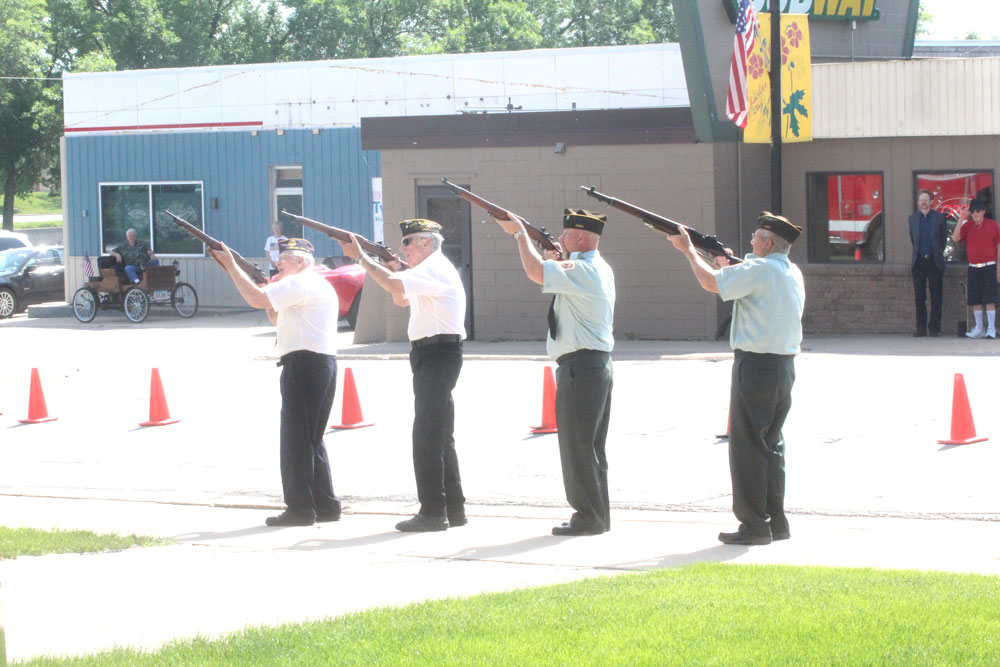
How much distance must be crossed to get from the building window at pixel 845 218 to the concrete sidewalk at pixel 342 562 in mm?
11702

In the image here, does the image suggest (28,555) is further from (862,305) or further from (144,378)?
(862,305)

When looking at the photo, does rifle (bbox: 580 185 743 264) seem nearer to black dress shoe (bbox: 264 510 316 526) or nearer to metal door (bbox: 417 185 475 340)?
black dress shoe (bbox: 264 510 316 526)

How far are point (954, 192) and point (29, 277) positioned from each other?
20.9m

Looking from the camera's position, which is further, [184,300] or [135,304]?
[184,300]

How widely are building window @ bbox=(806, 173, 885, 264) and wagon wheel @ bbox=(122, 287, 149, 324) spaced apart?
13.6 m

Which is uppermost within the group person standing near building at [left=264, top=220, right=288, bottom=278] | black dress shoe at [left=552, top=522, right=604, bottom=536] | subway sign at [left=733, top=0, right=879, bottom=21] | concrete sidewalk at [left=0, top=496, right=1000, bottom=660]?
subway sign at [left=733, top=0, right=879, bottom=21]

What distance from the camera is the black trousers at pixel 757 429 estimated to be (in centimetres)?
727

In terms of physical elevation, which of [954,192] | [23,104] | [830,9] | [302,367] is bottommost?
[302,367]

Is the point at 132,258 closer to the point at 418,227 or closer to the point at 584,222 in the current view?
the point at 418,227

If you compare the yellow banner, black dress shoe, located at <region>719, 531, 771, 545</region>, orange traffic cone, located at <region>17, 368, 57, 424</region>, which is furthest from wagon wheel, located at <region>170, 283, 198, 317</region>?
black dress shoe, located at <region>719, 531, 771, 545</region>

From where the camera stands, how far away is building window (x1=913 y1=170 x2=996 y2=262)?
18422 millimetres

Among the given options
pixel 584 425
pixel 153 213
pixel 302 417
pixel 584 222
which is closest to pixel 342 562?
pixel 302 417

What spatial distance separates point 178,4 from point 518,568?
55413 mm

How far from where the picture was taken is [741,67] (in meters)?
17.1
